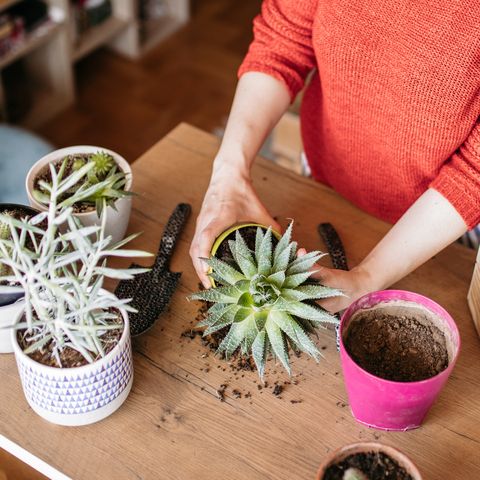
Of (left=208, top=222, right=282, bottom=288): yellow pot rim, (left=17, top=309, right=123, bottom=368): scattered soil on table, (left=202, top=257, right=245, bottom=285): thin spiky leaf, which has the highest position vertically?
(left=202, top=257, right=245, bottom=285): thin spiky leaf

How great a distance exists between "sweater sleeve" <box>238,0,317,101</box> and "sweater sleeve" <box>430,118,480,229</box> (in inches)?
14.0

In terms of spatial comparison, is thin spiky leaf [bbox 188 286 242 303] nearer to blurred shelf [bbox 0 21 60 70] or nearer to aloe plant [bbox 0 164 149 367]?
aloe plant [bbox 0 164 149 367]

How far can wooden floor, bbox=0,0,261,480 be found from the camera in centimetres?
297

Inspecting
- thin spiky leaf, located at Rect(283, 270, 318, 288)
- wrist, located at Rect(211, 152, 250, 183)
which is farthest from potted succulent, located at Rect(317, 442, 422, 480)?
wrist, located at Rect(211, 152, 250, 183)

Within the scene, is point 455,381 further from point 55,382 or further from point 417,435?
point 55,382

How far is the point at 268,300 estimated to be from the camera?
914 millimetres

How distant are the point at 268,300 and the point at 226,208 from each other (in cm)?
30

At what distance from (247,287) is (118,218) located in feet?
1.05

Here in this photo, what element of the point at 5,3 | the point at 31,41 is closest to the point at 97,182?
the point at 5,3

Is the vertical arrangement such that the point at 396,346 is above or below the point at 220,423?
above

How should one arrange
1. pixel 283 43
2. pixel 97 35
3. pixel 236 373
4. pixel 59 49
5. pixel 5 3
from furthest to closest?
pixel 97 35
pixel 59 49
pixel 5 3
pixel 283 43
pixel 236 373

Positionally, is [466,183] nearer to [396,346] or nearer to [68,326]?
[396,346]

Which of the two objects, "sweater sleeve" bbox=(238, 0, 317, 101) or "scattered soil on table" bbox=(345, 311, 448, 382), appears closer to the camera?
"scattered soil on table" bbox=(345, 311, 448, 382)

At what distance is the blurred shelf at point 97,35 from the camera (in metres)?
3.14
